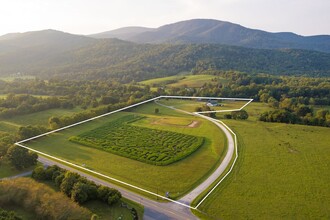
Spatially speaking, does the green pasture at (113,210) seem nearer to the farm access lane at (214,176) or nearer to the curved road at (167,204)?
the curved road at (167,204)

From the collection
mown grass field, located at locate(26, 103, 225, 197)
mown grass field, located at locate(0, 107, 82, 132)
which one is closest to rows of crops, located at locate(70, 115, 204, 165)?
mown grass field, located at locate(26, 103, 225, 197)

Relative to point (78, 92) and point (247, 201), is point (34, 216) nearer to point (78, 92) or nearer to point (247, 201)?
point (247, 201)

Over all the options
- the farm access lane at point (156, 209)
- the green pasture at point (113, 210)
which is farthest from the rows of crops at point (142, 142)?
the green pasture at point (113, 210)

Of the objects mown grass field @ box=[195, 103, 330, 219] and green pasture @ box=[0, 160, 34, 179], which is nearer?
mown grass field @ box=[195, 103, 330, 219]

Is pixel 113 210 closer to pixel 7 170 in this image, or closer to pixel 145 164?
pixel 145 164

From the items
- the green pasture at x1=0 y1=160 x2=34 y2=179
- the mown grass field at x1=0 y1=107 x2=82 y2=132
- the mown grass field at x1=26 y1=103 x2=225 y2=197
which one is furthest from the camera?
the mown grass field at x1=0 y1=107 x2=82 y2=132

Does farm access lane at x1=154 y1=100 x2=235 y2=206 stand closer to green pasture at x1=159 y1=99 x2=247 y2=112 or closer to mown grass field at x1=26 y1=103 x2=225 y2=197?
mown grass field at x1=26 y1=103 x2=225 y2=197

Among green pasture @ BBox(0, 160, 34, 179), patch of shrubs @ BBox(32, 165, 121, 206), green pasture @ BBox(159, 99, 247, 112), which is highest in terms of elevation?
patch of shrubs @ BBox(32, 165, 121, 206)
